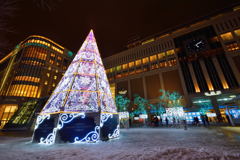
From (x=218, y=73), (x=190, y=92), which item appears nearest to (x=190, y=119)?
(x=190, y=92)

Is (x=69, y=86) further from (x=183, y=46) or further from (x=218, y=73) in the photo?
(x=183, y=46)

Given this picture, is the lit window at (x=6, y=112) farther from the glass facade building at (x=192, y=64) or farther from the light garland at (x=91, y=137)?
the light garland at (x=91, y=137)

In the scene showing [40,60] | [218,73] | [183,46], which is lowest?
[218,73]

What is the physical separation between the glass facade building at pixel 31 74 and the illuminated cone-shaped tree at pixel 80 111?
129 ft

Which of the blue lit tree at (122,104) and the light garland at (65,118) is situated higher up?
the blue lit tree at (122,104)

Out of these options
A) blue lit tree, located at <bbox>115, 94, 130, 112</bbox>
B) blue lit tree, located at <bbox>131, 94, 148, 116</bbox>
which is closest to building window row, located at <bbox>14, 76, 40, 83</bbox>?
blue lit tree, located at <bbox>115, 94, 130, 112</bbox>

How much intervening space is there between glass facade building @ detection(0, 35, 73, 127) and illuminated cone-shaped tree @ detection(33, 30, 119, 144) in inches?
1550

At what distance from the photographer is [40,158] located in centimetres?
344

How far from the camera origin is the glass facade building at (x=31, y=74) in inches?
1388

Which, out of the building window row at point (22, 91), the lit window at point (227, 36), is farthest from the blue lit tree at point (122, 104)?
the lit window at point (227, 36)

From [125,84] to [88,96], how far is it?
112ft

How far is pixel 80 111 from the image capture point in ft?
20.8

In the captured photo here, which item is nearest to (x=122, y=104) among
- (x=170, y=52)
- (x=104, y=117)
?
(x=170, y=52)

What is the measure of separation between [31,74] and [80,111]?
47.4 meters
